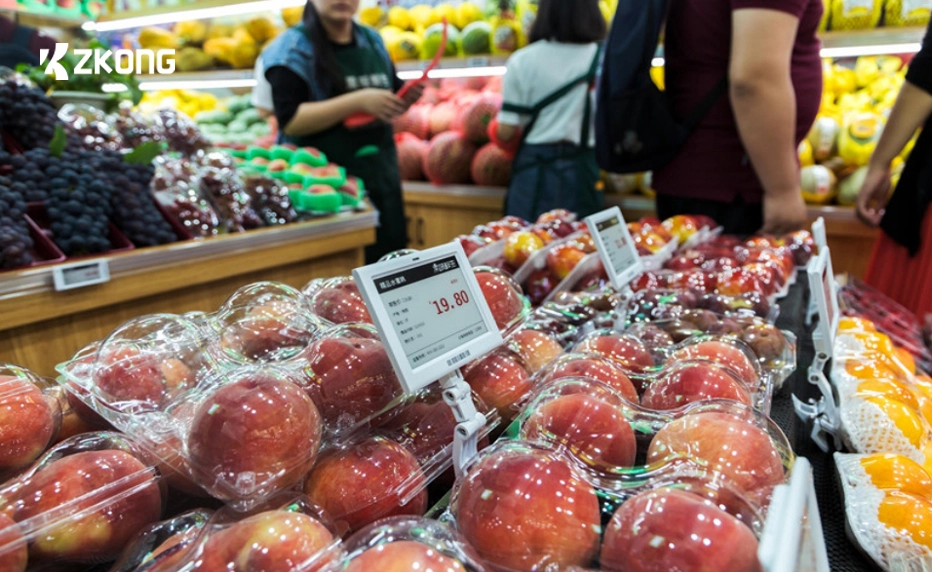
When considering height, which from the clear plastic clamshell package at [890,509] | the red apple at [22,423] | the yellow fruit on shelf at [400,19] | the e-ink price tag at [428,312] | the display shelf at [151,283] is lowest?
the clear plastic clamshell package at [890,509]

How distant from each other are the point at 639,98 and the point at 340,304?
5.23ft

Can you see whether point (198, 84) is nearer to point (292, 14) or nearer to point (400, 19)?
point (292, 14)

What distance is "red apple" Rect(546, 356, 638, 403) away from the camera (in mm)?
846

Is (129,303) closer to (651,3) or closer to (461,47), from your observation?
(651,3)

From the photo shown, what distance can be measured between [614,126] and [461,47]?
2.16 meters

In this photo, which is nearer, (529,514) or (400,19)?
(529,514)

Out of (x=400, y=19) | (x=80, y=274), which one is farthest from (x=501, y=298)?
(x=400, y=19)

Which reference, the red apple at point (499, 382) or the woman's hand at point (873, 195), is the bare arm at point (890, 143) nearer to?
the woman's hand at point (873, 195)

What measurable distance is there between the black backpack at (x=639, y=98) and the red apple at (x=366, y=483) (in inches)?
71.9

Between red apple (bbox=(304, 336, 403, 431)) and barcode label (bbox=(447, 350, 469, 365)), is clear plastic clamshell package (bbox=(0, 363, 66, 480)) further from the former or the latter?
barcode label (bbox=(447, 350, 469, 365))

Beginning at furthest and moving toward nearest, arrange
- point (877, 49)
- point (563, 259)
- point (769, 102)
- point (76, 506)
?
point (877, 49), point (769, 102), point (563, 259), point (76, 506)

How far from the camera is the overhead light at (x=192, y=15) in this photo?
4.83m

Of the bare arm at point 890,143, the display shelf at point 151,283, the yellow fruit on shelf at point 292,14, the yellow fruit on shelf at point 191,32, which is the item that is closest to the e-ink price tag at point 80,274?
the display shelf at point 151,283

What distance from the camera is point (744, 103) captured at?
6.32 feet
